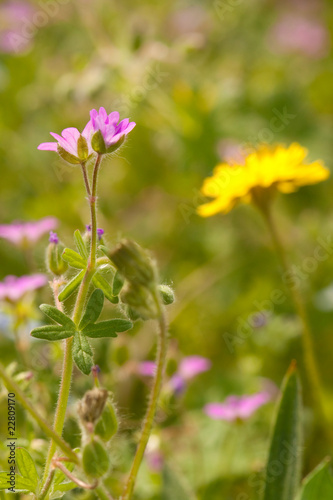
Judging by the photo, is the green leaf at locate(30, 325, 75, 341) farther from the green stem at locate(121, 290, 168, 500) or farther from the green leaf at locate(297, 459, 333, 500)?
the green leaf at locate(297, 459, 333, 500)

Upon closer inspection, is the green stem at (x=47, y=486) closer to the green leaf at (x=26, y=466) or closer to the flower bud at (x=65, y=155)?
the green leaf at (x=26, y=466)

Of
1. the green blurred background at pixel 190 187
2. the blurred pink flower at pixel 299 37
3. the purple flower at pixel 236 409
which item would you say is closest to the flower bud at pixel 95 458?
the green blurred background at pixel 190 187

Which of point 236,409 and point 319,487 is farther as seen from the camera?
point 236,409

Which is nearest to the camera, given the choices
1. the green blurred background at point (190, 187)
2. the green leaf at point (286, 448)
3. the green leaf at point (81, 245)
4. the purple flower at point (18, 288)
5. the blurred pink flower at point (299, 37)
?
the green leaf at point (81, 245)

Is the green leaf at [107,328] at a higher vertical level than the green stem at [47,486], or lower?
higher

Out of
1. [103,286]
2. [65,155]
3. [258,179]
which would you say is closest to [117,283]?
[103,286]

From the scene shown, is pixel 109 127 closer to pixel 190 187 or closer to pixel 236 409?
pixel 236 409
